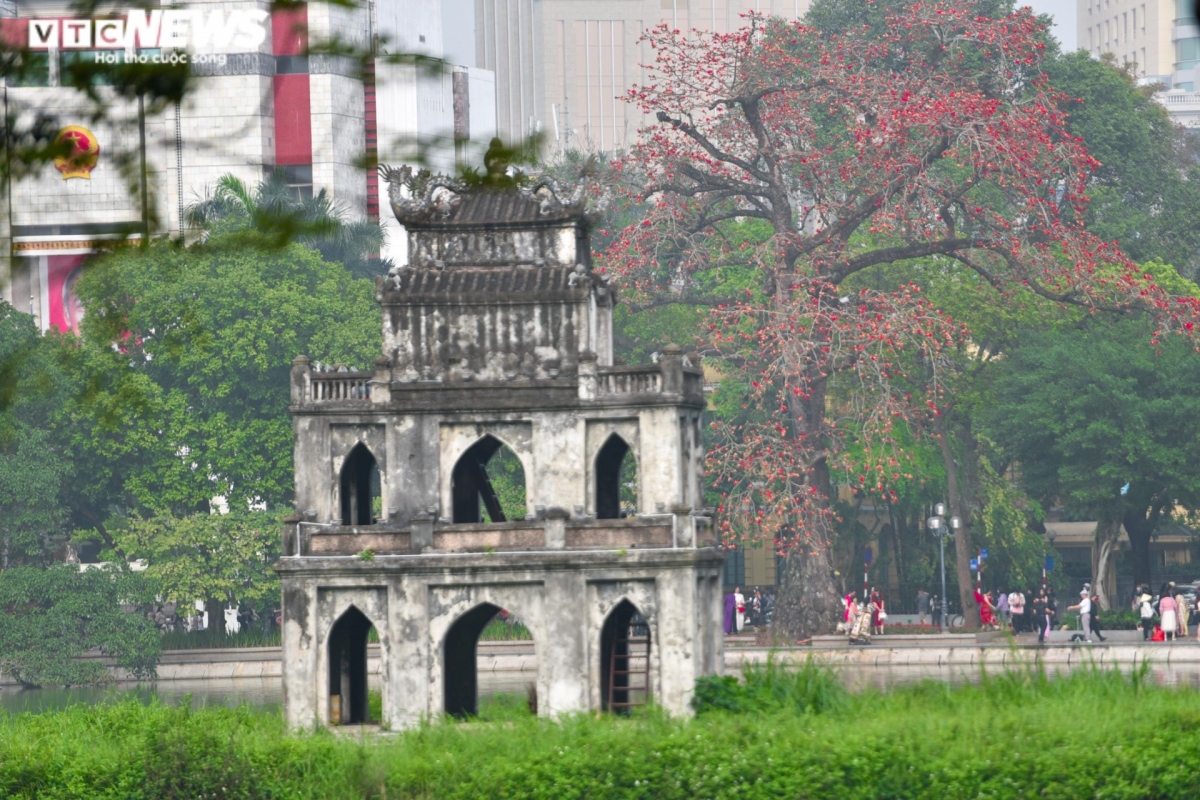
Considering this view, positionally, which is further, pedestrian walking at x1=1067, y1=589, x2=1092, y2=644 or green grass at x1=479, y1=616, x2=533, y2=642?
green grass at x1=479, y1=616, x2=533, y2=642

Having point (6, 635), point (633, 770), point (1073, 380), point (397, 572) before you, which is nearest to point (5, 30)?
point (633, 770)

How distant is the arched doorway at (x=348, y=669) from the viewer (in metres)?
32.7

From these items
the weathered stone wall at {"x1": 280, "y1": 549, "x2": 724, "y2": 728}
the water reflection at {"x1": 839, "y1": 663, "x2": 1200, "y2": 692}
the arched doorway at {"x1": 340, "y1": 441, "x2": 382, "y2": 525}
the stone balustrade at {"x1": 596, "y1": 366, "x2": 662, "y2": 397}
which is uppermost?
the stone balustrade at {"x1": 596, "y1": 366, "x2": 662, "y2": 397}

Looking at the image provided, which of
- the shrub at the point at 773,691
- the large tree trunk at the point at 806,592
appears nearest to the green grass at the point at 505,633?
the large tree trunk at the point at 806,592

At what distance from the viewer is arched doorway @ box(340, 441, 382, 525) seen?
110 feet

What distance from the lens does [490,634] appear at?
54.7 m

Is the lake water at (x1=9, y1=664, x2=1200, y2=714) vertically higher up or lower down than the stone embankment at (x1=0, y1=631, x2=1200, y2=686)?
lower down

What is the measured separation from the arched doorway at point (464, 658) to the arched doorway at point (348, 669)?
51.9 inches

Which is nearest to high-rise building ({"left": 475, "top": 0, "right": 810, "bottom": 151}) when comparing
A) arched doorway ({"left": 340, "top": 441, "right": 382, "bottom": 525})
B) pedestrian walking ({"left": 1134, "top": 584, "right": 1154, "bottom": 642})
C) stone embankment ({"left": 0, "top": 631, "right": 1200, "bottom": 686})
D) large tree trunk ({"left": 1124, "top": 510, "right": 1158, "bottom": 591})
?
large tree trunk ({"left": 1124, "top": 510, "right": 1158, "bottom": 591})

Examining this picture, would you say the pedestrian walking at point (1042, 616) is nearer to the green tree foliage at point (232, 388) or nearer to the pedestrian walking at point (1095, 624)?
the pedestrian walking at point (1095, 624)

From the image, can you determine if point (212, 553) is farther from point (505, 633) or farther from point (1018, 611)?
point (1018, 611)

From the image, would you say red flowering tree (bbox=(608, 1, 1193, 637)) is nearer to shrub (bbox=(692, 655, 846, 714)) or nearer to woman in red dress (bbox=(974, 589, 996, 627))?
woman in red dress (bbox=(974, 589, 996, 627))

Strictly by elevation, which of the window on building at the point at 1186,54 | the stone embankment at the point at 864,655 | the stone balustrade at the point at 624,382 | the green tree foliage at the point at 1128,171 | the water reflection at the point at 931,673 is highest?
the window on building at the point at 1186,54

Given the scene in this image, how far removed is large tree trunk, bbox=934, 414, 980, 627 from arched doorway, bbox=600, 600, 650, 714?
991 inches
